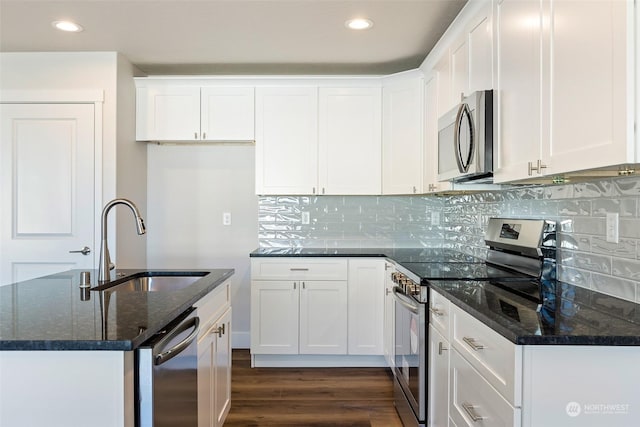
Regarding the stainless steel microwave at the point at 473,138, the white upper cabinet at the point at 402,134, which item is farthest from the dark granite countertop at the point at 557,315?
the white upper cabinet at the point at 402,134

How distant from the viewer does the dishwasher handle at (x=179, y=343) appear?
1.18 m

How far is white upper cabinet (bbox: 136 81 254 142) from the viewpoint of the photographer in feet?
11.0

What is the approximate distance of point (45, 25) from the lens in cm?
263

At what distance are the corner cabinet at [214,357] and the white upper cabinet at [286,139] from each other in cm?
131

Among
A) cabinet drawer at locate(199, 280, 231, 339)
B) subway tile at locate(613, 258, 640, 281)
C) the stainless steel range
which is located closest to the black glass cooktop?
the stainless steel range

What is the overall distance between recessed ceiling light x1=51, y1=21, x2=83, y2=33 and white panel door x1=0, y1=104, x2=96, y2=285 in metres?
0.55

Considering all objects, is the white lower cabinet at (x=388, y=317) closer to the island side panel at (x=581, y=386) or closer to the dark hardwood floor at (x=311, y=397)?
the dark hardwood floor at (x=311, y=397)

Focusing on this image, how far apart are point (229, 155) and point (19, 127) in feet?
5.09

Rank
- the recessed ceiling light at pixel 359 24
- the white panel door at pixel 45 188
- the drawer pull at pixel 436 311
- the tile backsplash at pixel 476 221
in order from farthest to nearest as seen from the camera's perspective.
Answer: the white panel door at pixel 45 188 < the recessed ceiling light at pixel 359 24 < the drawer pull at pixel 436 311 < the tile backsplash at pixel 476 221

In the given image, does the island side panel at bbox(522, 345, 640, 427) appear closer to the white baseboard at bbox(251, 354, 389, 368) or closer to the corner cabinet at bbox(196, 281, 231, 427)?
the corner cabinet at bbox(196, 281, 231, 427)

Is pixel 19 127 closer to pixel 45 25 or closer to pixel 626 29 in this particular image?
pixel 45 25

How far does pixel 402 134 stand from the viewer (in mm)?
3215

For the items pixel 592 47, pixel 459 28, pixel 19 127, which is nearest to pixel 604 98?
pixel 592 47

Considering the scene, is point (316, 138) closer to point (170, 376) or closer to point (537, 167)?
point (537, 167)
